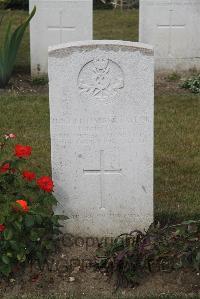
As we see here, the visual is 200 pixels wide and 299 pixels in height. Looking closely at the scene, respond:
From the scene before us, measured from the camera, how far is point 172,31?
9.49 metres

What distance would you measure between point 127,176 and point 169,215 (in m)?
0.64

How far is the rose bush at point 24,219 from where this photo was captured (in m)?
4.36

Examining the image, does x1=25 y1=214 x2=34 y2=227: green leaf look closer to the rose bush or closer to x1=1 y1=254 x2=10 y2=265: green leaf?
the rose bush

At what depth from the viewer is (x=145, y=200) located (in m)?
4.84

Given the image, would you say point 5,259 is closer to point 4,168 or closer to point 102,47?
point 4,168

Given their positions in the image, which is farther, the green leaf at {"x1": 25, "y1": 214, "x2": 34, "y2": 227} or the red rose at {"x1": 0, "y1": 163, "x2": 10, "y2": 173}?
the red rose at {"x1": 0, "y1": 163, "x2": 10, "y2": 173}

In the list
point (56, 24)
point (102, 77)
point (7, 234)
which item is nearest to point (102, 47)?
→ point (102, 77)

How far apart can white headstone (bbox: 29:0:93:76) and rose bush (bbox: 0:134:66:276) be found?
15.0 feet

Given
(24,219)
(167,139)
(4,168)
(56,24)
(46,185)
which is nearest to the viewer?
(24,219)

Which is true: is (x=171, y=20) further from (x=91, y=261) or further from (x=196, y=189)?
(x=91, y=261)

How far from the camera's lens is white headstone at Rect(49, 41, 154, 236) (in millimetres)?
4648

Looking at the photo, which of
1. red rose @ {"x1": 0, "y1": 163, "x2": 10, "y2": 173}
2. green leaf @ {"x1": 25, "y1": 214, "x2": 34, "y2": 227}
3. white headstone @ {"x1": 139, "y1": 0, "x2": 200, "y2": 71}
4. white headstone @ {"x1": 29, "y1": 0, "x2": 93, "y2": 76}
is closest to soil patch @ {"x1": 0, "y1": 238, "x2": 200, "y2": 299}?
green leaf @ {"x1": 25, "y1": 214, "x2": 34, "y2": 227}

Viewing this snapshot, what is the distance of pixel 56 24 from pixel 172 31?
140 cm

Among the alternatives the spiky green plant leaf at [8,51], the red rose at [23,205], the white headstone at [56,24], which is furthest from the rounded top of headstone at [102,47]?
the white headstone at [56,24]
